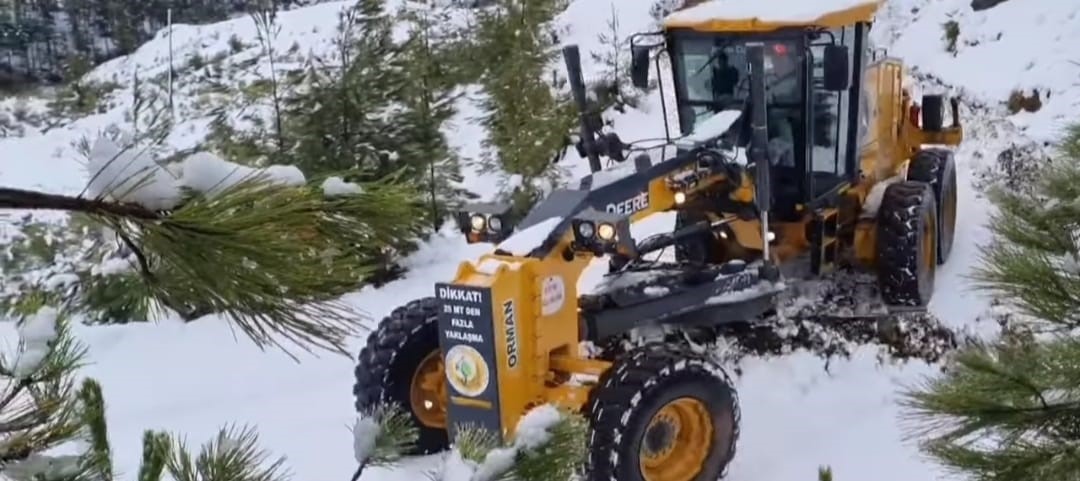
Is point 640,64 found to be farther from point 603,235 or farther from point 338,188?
point 338,188

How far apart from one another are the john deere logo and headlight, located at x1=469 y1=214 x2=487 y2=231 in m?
0.81

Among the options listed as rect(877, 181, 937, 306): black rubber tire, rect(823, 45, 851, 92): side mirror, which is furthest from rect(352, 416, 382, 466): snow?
rect(877, 181, 937, 306): black rubber tire

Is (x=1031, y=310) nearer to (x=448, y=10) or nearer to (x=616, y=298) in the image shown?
(x=616, y=298)

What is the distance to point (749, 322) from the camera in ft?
22.2

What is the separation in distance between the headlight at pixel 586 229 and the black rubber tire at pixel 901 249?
256 cm

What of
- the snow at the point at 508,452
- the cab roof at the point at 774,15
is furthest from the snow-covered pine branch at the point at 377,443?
the cab roof at the point at 774,15

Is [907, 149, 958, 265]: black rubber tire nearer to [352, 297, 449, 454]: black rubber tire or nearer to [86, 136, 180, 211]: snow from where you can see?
[352, 297, 449, 454]: black rubber tire

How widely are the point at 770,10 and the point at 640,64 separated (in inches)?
31.4

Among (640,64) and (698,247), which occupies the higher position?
(640,64)

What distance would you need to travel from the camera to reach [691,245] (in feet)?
23.7

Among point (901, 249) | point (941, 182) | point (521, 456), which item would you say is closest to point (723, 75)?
point (901, 249)

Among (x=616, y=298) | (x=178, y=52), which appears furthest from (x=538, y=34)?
A: (x=178, y=52)

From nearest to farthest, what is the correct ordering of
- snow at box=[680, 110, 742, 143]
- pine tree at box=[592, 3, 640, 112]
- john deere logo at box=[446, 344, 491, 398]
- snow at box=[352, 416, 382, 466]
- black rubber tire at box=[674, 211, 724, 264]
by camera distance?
snow at box=[352, 416, 382, 466] < john deere logo at box=[446, 344, 491, 398] < snow at box=[680, 110, 742, 143] < black rubber tire at box=[674, 211, 724, 264] < pine tree at box=[592, 3, 640, 112]

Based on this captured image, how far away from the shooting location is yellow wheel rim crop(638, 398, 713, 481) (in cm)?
506
